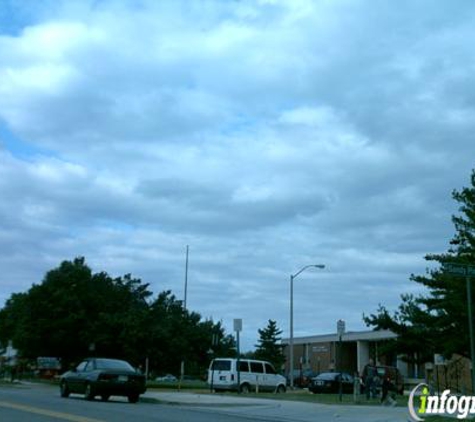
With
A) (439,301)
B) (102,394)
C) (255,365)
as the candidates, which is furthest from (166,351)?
(102,394)

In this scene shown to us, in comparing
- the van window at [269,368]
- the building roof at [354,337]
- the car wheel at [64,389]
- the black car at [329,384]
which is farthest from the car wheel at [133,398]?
the building roof at [354,337]

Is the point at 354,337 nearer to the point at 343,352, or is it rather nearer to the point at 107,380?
the point at 343,352

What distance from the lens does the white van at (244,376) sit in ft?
116

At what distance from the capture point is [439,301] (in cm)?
3309

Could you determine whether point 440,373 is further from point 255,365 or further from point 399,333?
point 255,365

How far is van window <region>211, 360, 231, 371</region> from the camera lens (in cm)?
3581

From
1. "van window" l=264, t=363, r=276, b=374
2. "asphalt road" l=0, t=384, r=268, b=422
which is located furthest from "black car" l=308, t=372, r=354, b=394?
"asphalt road" l=0, t=384, r=268, b=422

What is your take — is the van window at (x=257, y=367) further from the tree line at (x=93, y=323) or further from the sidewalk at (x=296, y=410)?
the sidewalk at (x=296, y=410)

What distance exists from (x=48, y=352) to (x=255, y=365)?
14.9 metres

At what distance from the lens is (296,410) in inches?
846

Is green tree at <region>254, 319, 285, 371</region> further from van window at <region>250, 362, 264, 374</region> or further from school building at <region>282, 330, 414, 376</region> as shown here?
van window at <region>250, 362, 264, 374</region>

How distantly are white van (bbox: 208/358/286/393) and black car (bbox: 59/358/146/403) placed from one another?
1073 centimetres
